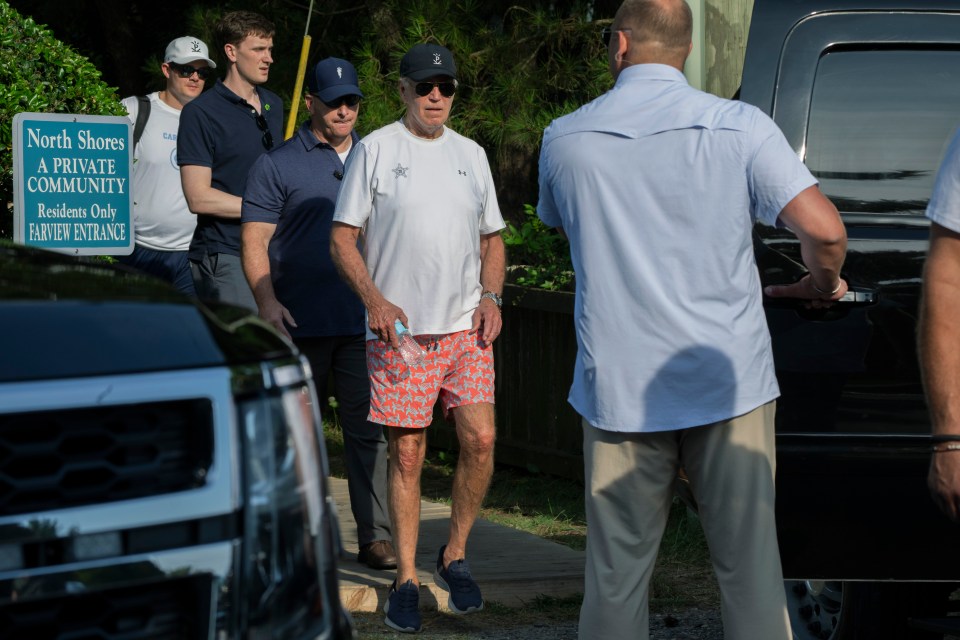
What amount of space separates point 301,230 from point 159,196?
2.03m

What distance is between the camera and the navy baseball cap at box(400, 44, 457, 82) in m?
4.96

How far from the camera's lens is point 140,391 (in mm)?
1942

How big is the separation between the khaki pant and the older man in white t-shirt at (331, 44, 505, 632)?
1427 millimetres

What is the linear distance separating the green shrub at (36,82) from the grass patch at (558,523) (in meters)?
2.52

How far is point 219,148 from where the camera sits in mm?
6051

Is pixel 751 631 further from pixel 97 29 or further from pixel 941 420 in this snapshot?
pixel 97 29

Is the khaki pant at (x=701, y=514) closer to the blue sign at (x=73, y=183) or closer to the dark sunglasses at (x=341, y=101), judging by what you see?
the dark sunglasses at (x=341, y=101)

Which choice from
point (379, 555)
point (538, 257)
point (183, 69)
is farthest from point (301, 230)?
point (538, 257)

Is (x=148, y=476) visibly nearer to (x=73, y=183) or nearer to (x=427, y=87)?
(x=427, y=87)

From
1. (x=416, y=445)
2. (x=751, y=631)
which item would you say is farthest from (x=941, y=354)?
(x=416, y=445)

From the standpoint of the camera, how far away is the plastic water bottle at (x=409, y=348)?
4832mm

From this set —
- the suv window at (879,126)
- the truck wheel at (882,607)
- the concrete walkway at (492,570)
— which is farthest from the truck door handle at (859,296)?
the concrete walkway at (492,570)

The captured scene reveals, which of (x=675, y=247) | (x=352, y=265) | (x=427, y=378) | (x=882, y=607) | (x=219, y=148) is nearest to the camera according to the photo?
(x=675, y=247)

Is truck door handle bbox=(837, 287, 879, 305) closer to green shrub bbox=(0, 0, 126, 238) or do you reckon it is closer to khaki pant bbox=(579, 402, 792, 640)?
khaki pant bbox=(579, 402, 792, 640)
